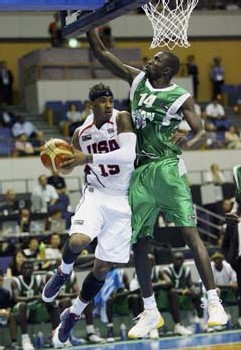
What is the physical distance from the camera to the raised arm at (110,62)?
919 centimetres

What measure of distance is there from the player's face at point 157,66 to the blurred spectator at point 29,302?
24.1 ft

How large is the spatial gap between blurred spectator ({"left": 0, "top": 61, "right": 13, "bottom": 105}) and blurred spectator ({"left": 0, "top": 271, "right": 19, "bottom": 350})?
12.6 m

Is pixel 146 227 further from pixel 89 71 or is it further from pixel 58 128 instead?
pixel 89 71

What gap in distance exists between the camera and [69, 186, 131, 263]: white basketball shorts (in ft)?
29.2

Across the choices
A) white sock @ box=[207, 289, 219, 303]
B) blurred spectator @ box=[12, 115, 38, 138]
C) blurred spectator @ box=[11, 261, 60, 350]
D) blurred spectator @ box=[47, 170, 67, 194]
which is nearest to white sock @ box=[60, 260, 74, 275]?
white sock @ box=[207, 289, 219, 303]

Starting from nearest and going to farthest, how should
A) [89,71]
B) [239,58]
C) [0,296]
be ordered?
[0,296] < [89,71] < [239,58]

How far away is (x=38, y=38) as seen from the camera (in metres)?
29.7

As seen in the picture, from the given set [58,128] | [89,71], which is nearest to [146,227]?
[58,128]

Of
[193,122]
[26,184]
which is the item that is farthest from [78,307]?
[26,184]

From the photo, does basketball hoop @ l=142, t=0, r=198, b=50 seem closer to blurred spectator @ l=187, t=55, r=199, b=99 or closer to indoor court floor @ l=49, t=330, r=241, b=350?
indoor court floor @ l=49, t=330, r=241, b=350

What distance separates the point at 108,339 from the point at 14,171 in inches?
320

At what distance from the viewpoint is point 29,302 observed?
15.7m

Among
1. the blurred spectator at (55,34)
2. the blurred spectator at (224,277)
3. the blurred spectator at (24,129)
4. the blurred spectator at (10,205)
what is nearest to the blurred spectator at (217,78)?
the blurred spectator at (55,34)

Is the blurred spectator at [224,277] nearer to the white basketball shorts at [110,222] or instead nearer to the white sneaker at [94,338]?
the white sneaker at [94,338]
